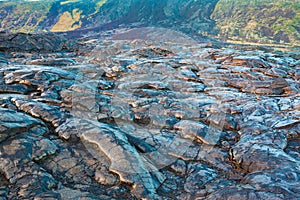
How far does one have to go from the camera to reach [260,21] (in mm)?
65938

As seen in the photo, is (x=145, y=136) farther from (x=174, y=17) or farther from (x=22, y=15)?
(x=22, y=15)

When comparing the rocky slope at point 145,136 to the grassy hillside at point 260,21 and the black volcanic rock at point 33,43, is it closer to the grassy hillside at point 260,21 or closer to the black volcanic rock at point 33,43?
the black volcanic rock at point 33,43

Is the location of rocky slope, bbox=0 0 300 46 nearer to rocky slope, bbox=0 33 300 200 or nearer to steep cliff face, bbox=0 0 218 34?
steep cliff face, bbox=0 0 218 34

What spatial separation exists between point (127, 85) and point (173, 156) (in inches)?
269

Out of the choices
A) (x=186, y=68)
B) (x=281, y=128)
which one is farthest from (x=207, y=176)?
(x=186, y=68)

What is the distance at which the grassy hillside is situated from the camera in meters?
→ 58.6

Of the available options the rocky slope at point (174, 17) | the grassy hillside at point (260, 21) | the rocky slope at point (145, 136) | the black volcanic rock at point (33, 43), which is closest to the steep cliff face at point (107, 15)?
the rocky slope at point (174, 17)

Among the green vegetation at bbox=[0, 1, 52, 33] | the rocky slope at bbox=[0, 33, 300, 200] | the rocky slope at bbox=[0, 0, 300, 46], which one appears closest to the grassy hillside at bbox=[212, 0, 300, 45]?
the rocky slope at bbox=[0, 0, 300, 46]

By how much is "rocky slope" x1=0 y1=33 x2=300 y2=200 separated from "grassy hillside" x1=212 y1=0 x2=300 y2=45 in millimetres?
48941

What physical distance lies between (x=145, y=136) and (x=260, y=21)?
67.6m

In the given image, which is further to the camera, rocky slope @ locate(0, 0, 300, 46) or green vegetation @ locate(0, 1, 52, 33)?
green vegetation @ locate(0, 1, 52, 33)

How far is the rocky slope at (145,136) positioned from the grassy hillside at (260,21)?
4894cm

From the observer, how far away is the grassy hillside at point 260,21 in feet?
192

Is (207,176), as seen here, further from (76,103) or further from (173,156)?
(76,103)
